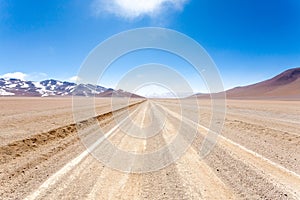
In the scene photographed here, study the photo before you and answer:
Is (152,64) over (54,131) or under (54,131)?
over

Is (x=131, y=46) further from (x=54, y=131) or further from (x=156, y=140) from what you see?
(x=54, y=131)

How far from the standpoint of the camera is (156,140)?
1081cm

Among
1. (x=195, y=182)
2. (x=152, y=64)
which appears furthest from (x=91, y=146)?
(x=152, y=64)

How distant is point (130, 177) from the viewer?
6090mm

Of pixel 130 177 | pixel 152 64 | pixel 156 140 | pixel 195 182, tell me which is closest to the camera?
pixel 195 182

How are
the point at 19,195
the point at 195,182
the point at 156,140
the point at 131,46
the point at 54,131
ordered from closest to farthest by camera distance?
the point at 19,195 < the point at 195,182 < the point at 156,140 < the point at 131,46 < the point at 54,131

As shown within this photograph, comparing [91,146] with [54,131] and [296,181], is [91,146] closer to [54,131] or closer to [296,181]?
[54,131]

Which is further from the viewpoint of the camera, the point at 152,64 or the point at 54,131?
the point at 152,64

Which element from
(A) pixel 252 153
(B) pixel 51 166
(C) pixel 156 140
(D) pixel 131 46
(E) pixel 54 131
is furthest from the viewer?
(E) pixel 54 131

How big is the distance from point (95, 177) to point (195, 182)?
2.36m

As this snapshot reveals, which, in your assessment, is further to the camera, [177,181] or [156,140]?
[156,140]

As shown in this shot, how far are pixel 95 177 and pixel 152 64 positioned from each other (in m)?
13.5

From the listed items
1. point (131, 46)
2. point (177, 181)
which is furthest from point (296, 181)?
point (131, 46)

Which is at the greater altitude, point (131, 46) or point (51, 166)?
point (131, 46)
